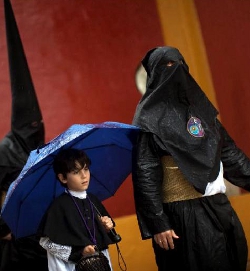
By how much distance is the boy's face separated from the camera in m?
2.48

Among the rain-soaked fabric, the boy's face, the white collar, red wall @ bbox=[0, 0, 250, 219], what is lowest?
the rain-soaked fabric

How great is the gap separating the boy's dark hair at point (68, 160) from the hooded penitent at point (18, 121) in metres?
0.69

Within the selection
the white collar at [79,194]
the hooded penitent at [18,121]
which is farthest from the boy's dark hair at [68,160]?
the hooded penitent at [18,121]

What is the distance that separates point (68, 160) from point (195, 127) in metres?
0.76

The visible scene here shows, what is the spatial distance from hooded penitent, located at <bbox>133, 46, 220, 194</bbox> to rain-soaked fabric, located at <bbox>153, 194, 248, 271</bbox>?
16cm

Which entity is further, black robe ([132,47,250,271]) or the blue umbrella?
black robe ([132,47,250,271])

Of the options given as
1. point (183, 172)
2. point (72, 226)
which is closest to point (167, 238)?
point (183, 172)

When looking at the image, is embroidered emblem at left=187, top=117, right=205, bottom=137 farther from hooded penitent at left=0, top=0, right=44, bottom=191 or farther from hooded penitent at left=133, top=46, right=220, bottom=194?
hooded penitent at left=0, top=0, right=44, bottom=191

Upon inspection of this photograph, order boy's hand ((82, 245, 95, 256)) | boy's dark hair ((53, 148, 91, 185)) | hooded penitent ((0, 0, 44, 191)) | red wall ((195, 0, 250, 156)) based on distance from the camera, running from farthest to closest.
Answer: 1. red wall ((195, 0, 250, 156))
2. hooded penitent ((0, 0, 44, 191))
3. boy's dark hair ((53, 148, 91, 185))
4. boy's hand ((82, 245, 95, 256))

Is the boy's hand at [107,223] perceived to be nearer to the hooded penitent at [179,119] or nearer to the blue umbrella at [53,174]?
the blue umbrella at [53,174]

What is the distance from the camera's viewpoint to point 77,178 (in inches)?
97.8

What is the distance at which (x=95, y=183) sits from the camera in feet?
9.50

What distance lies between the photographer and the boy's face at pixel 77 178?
2484 mm

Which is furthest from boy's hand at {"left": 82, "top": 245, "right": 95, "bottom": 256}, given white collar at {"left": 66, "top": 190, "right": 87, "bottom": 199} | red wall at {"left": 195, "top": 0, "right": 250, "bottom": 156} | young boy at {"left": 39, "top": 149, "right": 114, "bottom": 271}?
red wall at {"left": 195, "top": 0, "right": 250, "bottom": 156}
